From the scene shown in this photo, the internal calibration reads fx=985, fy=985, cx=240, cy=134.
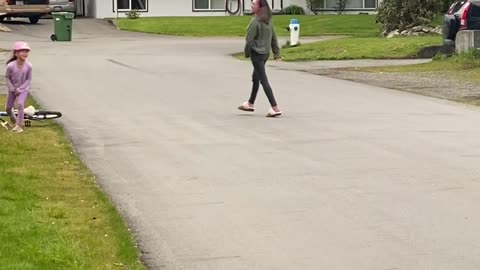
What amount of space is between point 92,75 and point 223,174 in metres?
12.3

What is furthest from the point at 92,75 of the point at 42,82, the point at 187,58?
the point at 187,58

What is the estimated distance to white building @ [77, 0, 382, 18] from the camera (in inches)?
2172

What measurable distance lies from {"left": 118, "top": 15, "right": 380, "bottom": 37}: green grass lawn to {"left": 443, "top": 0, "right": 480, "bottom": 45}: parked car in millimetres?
15791

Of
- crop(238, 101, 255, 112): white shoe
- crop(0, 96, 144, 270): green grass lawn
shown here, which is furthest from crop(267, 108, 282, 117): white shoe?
crop(0, 96, 144, 270): green grass lawn

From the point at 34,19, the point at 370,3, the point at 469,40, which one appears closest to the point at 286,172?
the point at 469,40

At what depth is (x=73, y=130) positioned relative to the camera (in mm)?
12992

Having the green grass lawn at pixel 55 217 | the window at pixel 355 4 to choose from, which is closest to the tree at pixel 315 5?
the window at pixel 355 4

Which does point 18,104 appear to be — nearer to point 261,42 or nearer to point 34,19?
point 261,42

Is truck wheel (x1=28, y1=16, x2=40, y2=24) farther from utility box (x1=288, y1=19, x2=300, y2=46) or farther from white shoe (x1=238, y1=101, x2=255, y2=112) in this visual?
white shoe (x1=238, y1=101, x2=255, y2=112)

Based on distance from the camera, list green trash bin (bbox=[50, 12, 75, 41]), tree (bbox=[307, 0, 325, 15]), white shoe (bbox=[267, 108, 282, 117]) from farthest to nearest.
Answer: tree (bbox=[307, 0, 325, 15]) → green trash bin (bbox=[50, 12, 75, 41]) → white shoe (bbox=[267, 108, 282, 117])

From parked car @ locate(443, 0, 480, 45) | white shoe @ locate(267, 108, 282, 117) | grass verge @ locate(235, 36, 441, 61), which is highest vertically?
parked car @ locate(443, 0, 480, 45)

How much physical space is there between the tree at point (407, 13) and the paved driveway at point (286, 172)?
1644cm

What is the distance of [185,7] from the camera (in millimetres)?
56688

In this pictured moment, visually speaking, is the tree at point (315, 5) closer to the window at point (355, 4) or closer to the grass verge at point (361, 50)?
the window at point (355, 4)
